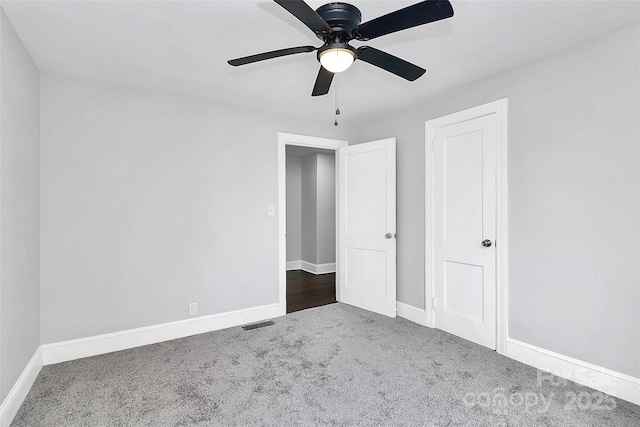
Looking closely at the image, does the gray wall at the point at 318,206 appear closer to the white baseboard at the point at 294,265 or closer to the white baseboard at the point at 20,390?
the white baseboard at the point at 294,265

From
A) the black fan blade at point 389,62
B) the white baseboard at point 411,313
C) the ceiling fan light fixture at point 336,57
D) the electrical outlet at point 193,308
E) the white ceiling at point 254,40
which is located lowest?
the white baseboard at point 411,313

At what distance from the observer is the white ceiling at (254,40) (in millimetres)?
1860

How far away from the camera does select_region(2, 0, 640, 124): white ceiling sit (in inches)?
73.2

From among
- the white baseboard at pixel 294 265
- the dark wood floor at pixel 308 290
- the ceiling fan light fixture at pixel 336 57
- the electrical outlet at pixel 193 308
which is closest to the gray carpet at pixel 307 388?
the electrical outlet at pixel 193 308

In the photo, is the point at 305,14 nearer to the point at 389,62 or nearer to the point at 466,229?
the point at 389,62

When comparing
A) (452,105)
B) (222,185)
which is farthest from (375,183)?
(222,185)

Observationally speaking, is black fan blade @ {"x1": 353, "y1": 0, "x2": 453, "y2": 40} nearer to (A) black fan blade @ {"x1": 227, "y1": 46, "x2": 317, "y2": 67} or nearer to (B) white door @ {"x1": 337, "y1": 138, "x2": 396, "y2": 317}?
(A) black fan blade @ {"x1": 227, "y1": 46, "x2": 317, "y2": 67}

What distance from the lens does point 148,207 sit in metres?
3.07

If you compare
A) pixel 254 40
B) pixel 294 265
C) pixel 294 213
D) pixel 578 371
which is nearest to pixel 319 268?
pixel 294 265

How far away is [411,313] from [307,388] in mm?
1759

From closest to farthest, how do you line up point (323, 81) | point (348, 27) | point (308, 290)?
point (348, 27)
point (323, 81)
point (308, 290)

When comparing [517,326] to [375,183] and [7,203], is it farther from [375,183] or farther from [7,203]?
[7,203]

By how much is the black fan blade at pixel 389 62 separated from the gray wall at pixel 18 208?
202cm

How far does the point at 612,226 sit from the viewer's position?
7.09 feet
